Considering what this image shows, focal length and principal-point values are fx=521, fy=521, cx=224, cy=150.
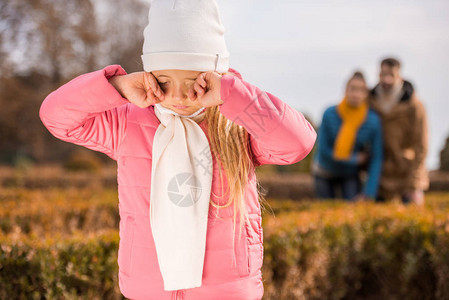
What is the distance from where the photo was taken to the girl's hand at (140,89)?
1713mm

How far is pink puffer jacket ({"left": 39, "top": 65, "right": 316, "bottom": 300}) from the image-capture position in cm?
171

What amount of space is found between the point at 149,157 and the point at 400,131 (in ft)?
13.5

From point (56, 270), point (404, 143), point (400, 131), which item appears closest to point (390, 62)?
point (400, 131)

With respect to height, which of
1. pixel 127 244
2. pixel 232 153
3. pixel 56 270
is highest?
pixel 232 153

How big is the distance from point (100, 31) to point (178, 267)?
23724 mm

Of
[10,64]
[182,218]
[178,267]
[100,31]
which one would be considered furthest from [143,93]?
[100,31]

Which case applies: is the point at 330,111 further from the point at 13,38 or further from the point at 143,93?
the point at 13,38

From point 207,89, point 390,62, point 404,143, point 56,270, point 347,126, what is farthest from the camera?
point 404,143

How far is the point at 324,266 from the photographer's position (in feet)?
13.1

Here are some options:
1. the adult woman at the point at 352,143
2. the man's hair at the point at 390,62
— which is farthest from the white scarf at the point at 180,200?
the man's hair at the point at 390,62

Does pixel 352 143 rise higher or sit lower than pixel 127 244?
lower

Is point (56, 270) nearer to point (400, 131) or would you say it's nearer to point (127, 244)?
point (127, 244)

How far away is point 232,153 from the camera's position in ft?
6.04

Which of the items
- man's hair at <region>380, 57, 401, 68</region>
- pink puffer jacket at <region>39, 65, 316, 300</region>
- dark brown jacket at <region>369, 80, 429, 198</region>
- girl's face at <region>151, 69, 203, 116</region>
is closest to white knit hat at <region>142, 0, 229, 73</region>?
girl's face at <region>151, 69, 203, 116</region>
